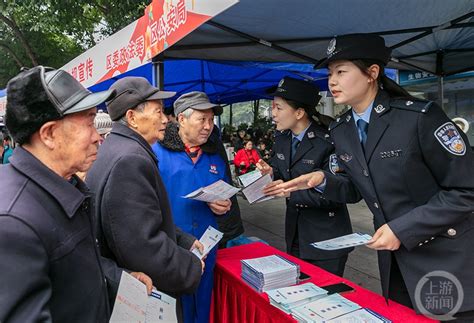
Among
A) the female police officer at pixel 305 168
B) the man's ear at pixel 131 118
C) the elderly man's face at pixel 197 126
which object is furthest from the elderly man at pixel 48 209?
the female police officer at pixel 305 168

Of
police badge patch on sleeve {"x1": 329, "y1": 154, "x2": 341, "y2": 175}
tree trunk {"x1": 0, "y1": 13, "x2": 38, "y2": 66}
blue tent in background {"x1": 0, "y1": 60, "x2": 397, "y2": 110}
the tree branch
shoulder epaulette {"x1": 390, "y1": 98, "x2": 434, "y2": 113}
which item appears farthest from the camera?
the tree branch

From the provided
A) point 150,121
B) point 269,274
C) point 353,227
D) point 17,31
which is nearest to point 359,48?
point 150,121

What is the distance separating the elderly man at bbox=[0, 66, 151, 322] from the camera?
752 mm

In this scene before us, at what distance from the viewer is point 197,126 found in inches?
85.5

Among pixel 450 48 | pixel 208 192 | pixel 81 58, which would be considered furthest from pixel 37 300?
pixel 81 58

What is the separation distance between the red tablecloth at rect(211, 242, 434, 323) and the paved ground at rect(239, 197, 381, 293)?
1915 mm

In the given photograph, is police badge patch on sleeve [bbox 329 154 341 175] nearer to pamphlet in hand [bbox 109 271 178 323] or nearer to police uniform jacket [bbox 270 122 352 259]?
A: police uniform jacket [bbox 270 122 352 259]

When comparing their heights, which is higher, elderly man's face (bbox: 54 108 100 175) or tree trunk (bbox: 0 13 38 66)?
tree trunk (bbox: 0 13 38 66)

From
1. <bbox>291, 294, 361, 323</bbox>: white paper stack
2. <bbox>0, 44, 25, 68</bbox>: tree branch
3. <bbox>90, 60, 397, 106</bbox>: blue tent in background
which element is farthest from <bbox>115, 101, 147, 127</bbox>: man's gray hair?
<bbox>0, 44, 25, 68</bbox>: tree branch

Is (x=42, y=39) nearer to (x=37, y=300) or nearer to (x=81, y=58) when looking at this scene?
(x=81, y=58)

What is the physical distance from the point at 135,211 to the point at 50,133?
489 mm

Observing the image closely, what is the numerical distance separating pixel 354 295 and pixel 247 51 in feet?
6.69

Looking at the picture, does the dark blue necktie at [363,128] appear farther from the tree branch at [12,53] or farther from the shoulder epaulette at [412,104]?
the tree branch at [12,53]

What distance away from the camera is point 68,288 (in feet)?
2.93
